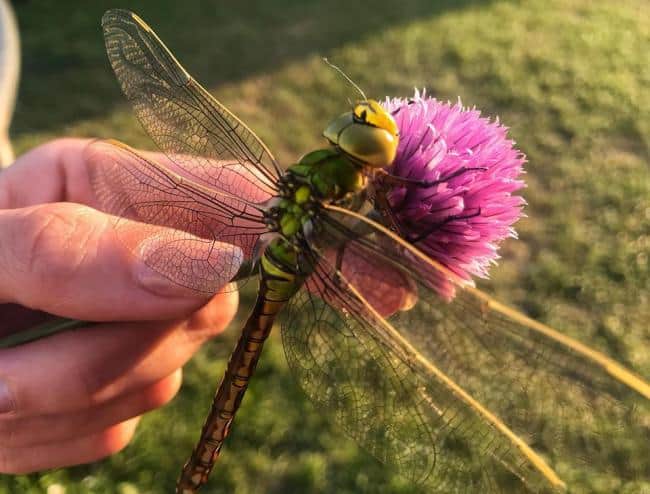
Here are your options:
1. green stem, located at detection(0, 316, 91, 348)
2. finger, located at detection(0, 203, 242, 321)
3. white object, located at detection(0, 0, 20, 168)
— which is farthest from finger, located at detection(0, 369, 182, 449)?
white object, located at detection(0, 0, 20, 168)

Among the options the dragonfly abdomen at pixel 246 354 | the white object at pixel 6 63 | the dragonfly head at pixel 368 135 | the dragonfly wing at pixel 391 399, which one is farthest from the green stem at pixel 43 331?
the white object at pixel 6 63

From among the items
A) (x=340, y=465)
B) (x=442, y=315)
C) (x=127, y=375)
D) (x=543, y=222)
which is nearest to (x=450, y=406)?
(x=442, y=315)

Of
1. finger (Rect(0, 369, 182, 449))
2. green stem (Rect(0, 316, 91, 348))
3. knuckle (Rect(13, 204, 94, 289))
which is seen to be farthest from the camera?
finger (Rect(0, 369, 182, 449))

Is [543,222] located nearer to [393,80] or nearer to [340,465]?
[393,80]

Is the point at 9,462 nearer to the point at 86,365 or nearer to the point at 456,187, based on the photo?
the point at 86,365

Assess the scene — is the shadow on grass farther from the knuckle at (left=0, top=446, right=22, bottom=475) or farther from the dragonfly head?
the dragonfly head

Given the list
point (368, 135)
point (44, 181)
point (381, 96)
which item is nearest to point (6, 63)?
point (44, 181)

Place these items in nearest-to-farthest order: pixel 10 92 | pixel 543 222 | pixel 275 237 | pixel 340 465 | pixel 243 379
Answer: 1. pixel 275 237
2. pixel 243 379
3. pixel 340 465
4. pixel 10 92
5. pixel 543 222
